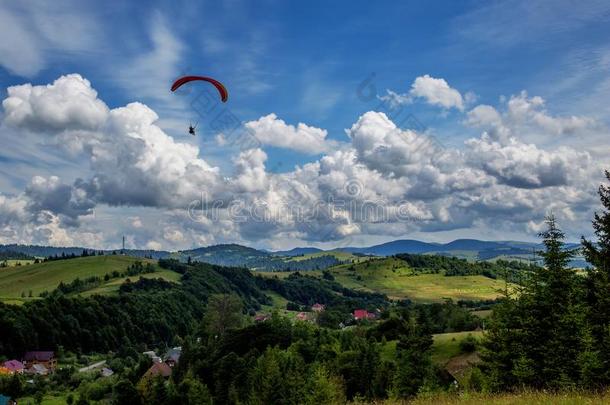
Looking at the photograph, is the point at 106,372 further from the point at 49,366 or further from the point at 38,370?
the point at 49,366

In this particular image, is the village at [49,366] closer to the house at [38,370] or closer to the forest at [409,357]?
the house at [38,370]

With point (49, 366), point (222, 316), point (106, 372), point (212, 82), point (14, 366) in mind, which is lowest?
point (49, 366)

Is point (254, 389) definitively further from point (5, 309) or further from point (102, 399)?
point (5, 309)

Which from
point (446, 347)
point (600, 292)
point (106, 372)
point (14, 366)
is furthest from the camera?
point (14, 366)

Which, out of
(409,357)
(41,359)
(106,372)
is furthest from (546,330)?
(41,359)

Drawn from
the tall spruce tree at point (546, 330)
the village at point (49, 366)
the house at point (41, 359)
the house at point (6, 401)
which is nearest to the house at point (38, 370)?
the village at point (49, 366)

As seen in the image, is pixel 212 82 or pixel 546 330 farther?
pixel 212 82

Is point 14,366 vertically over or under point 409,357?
under

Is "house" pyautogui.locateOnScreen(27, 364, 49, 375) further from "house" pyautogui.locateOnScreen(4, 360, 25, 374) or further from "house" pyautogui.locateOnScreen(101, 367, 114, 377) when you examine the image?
"house" pyautogui.locateOnScreen(101, 367, 114, 377)

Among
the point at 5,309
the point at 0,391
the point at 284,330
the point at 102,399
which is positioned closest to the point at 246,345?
the point at 284,330
